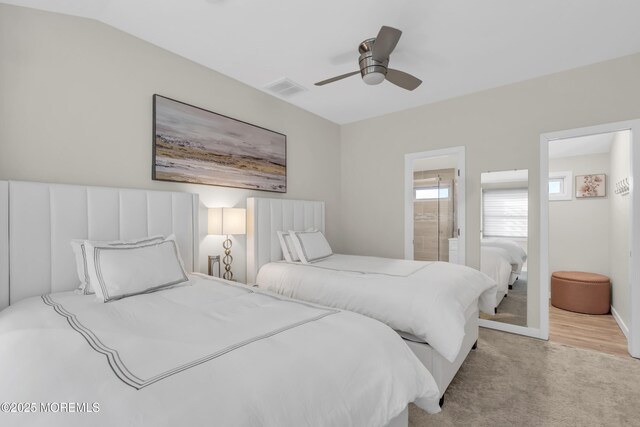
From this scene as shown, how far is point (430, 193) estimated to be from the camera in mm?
3955

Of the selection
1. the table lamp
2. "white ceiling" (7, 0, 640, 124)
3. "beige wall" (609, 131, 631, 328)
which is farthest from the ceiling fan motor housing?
"beige wall" (609, 131, 631, 328)

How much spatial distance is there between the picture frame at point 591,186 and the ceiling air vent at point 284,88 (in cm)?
425

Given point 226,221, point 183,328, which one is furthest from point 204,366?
point 226,221

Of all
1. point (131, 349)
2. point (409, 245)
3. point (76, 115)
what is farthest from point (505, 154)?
point (76, 115)

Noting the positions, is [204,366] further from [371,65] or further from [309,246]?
[309,246]

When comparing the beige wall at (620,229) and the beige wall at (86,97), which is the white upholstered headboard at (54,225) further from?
the beige wall at (620,229)

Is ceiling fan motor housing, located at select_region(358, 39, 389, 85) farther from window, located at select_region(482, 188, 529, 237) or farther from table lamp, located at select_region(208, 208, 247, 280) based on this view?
window, located at select_region(482, 188, 529, 237)

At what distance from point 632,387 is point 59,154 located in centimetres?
447

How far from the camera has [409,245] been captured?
163 inches

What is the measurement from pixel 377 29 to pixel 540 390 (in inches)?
116

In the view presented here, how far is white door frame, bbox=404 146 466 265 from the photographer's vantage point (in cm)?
366

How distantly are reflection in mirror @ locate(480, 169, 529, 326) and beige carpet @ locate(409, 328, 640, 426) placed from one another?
20.0 inches

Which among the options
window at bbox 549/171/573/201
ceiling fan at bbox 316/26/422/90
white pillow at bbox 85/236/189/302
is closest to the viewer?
white pillow at bbox 85/236/189/302

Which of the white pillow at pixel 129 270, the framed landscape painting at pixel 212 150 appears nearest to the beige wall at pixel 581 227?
the framed landscape painting at pixel 212 150
